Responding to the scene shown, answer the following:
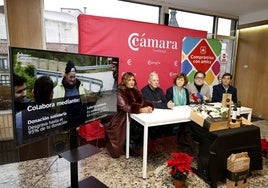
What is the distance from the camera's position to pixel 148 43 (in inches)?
136

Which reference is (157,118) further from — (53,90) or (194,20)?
(194,20)

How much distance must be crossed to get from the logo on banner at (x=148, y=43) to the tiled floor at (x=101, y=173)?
183 centimetres

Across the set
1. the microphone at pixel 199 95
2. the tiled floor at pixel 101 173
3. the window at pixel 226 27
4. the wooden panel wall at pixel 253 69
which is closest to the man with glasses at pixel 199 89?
the microphone at pixel 199 95

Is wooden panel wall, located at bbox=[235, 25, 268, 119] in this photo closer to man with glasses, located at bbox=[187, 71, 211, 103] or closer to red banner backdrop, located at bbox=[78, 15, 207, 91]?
red banner backdrop, located at bbox=[78, 15, 207, 91]

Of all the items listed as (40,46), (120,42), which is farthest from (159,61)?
(40,46)

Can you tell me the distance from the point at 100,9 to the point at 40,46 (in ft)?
4.39

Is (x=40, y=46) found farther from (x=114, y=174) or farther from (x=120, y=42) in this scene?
(x=114, y=174)

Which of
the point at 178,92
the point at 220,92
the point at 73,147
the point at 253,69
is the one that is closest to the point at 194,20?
the point at 253,69

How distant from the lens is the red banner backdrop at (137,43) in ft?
9.48

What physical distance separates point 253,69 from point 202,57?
1.79m

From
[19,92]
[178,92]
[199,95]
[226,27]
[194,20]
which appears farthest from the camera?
[226,27]

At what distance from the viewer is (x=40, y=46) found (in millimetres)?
3076

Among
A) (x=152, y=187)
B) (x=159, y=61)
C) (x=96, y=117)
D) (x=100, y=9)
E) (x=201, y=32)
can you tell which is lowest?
(x=152, y=187)

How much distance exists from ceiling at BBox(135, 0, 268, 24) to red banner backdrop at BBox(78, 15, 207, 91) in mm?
729
